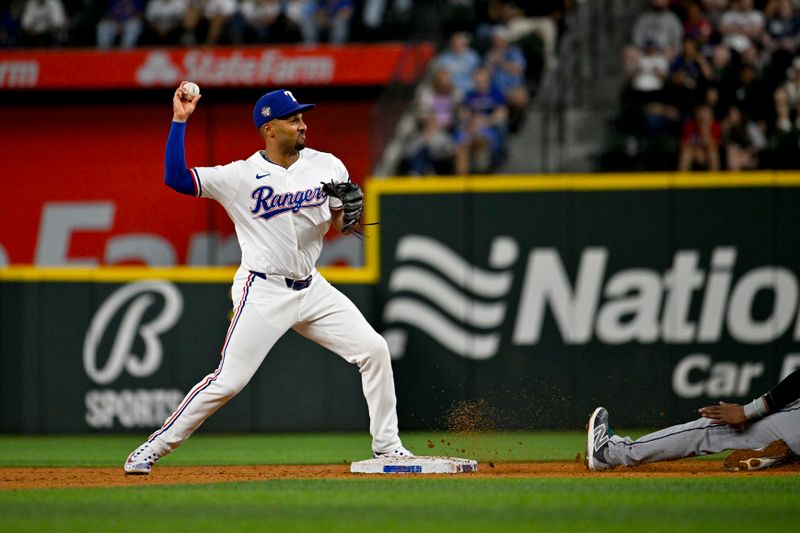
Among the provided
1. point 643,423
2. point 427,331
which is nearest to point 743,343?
point 643,423

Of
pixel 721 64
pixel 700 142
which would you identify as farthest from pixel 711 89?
pixel 700 142

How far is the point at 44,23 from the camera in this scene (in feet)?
55.1

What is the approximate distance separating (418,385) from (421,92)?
3.86 metres

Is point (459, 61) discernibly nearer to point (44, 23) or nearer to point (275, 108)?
point (44, 23)

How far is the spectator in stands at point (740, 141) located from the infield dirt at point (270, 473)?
16.1 ft

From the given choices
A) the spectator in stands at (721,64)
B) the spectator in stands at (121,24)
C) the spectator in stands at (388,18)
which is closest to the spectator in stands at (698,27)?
the spectator in stands at (721,64)

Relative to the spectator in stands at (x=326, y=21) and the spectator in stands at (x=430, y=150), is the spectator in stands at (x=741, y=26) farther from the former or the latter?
the spectator in stands at (x=326, y=21)

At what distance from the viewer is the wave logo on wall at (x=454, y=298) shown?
12.1m

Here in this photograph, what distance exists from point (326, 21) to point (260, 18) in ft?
2.71

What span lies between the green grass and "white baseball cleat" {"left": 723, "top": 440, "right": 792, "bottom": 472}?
0.13 m

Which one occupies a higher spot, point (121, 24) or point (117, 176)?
point (121, 24)

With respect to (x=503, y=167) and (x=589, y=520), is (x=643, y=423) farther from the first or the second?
(x=589, y=520)

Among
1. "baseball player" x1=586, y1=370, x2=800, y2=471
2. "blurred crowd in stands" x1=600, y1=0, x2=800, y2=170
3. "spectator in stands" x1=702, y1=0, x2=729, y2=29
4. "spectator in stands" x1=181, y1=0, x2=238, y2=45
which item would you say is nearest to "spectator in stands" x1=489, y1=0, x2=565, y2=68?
"blurred crowd in stands" x1=600, y1=0, x2=800, y2=170

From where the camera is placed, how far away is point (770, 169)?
1238 centimetres
